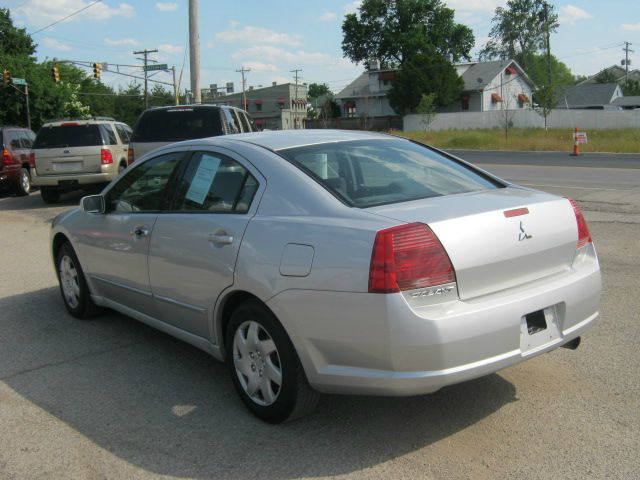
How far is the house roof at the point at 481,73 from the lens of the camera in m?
67.8

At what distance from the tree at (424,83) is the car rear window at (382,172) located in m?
61.5

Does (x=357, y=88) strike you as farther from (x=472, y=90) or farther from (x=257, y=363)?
(x=257, y=363)

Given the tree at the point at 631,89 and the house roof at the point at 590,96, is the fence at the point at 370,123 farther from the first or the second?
the tree at the point at 631,89

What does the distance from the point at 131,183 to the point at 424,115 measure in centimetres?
5629

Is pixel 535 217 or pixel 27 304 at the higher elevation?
pixel 535 217

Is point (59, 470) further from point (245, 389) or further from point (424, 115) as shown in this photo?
point (424, 115)

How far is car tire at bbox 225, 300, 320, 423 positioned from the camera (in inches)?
136

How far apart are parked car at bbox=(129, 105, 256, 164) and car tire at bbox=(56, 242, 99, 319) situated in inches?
265

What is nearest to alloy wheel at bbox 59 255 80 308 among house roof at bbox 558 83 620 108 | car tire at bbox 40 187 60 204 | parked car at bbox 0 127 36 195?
car tire at bbox 40 187 60 204

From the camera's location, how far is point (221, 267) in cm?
379

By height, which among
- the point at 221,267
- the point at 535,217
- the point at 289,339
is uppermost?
the point at 535,217

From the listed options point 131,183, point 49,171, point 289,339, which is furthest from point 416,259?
point 49,171

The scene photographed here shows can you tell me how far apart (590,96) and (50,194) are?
80.6 meters

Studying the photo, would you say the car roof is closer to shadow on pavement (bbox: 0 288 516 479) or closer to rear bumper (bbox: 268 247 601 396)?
rear bumper (bbox: 268 247 601 396)
